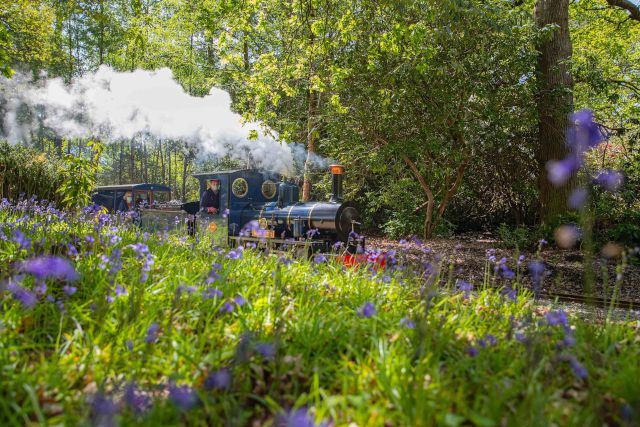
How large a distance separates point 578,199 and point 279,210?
717cm

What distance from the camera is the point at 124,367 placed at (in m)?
2.25

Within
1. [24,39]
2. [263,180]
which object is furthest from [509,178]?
[24,39]

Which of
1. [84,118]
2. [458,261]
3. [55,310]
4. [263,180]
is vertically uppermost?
[84,118]

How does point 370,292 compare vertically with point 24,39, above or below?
below

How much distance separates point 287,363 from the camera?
2277mm

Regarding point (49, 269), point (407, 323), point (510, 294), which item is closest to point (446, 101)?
point (510, 294)

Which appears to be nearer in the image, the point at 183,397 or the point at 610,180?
the point at 183,397

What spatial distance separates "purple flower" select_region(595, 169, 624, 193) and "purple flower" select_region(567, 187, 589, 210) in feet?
1.85

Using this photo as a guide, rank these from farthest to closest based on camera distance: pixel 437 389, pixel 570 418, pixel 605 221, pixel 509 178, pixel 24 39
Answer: pixel 24 39 < pixel 509 178 < pixel 605 221 < pixel 437 389 < pixel 570 418

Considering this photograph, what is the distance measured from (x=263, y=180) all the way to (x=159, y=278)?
693 cm

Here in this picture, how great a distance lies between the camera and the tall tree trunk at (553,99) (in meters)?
9.97

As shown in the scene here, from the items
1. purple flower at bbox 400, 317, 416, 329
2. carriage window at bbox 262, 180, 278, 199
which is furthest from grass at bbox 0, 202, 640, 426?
carriage window at bbox 262, 180, 278, 199

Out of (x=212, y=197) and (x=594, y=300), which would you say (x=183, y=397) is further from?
(x=212, y=197)

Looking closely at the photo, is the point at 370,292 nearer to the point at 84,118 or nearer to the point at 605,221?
the point at 605,221
